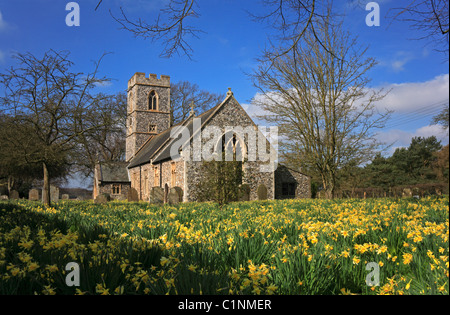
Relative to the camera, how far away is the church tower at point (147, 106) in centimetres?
3941

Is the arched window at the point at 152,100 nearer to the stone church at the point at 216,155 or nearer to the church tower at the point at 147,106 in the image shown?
the church tower at the point at 147,106

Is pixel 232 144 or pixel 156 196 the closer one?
pixel 156 196

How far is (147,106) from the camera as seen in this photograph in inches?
1570

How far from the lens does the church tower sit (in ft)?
129

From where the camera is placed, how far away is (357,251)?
361 cm

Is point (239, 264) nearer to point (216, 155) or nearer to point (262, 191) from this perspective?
point (216, 155)

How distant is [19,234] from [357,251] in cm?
423

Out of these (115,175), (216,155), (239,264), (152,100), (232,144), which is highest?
(152,100)

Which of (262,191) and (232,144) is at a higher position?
(232,144)

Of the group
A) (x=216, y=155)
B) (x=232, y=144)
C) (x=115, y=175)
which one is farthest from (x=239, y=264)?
(x=115, y=175)

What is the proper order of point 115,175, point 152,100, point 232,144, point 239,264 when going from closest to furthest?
point 239,264 < point 232,144 < point 115,175 < point 152,100
